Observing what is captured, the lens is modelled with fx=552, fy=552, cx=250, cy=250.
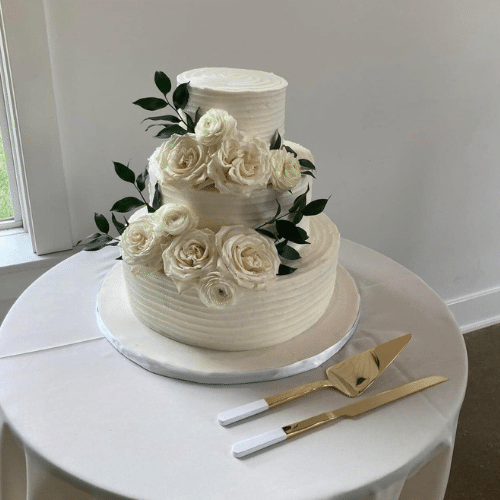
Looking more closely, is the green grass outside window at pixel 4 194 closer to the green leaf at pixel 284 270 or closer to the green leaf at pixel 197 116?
the green leaf at pixel 197 116

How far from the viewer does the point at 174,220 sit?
0.85 meters

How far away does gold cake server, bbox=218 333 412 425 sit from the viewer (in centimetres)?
83

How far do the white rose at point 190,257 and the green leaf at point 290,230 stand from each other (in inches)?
4.4

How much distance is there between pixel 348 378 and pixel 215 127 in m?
0.45

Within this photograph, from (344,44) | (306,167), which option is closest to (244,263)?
(306,167)

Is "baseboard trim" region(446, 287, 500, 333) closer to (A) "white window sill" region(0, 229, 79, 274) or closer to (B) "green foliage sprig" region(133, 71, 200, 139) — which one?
(A) "white window sill" region(0, 229, 79, 274)

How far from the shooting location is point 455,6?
1660mm

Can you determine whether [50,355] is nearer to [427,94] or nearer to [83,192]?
[83,192]

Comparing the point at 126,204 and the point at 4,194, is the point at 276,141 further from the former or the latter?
the point at 4,194

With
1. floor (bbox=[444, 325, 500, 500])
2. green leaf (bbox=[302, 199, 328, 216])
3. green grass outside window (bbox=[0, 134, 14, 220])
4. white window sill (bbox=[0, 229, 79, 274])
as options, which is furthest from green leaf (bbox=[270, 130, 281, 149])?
floor (bbox=[444, 325, 500, 500])

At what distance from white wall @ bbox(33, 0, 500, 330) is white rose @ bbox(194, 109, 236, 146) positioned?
610mm

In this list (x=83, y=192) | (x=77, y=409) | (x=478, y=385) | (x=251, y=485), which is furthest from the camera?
(x=478, y=385)

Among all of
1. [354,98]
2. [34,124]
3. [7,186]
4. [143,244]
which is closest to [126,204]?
[143,244]

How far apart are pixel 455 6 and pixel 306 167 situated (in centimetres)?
107
